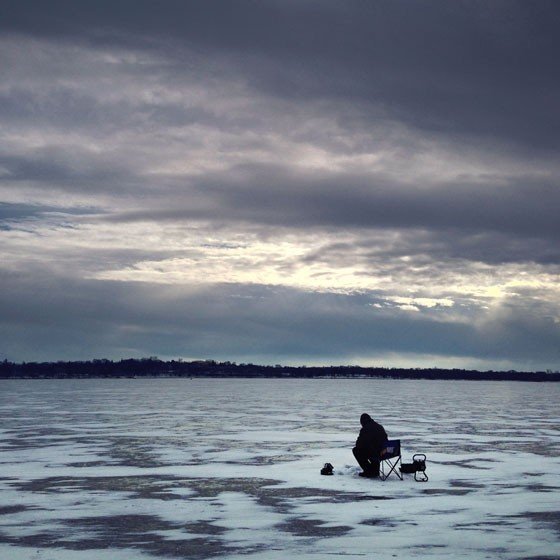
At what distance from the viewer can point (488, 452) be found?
22719 mm

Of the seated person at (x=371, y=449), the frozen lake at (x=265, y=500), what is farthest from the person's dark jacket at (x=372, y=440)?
the frozen lake at (x=265, y=500)

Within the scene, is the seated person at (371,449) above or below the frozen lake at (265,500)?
above

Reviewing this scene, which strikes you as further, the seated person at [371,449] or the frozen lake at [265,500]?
the seated person at [371,449]

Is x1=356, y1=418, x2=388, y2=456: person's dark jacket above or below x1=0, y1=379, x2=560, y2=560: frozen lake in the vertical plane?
above

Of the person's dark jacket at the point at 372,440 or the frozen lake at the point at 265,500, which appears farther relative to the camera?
the person's dark jacket at the point at 372,440

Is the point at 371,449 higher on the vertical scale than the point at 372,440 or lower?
lower

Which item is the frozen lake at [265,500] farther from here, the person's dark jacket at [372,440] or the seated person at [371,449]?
the person's dark jacket at [372,440]

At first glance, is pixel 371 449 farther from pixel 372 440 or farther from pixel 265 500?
pixel 265 500

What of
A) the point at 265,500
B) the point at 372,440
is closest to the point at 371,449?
the point at 372,440

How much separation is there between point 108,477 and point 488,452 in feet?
36.3


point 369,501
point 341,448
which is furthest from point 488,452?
point 369,501

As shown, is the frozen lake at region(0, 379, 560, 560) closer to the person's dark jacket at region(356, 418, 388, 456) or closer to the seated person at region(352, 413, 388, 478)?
the seated person at region(352, 413, 388, 478)

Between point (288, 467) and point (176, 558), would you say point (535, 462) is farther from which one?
point (176, 558)

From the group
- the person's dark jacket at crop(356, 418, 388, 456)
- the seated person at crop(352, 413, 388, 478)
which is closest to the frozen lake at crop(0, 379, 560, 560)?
the seated person at crop(352, 413, 388, 478)
